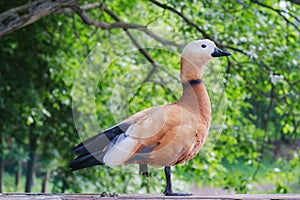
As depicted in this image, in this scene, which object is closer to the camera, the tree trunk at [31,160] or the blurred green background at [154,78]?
the blurred green background at [154,78]

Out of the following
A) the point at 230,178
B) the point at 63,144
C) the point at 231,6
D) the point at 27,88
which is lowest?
the point at 230,178

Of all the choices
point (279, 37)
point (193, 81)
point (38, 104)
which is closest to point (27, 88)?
point (38, 104)

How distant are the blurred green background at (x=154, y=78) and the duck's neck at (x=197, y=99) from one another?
6.11 feet

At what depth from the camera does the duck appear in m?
2.45

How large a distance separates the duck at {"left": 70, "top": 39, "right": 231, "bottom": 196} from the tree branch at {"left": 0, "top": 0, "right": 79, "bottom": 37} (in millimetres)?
2263

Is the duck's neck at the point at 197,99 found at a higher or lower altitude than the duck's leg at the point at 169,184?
higher

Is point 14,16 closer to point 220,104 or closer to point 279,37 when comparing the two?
point 220,104

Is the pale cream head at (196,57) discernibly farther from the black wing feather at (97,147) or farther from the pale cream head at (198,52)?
the black wing feather at (97,147)

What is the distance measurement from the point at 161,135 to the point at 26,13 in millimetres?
2663

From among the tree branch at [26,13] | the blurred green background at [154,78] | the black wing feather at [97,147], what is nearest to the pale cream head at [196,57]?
the black wing feather at [97,147]

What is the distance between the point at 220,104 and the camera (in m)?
3.24

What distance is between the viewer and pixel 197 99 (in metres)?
2.52

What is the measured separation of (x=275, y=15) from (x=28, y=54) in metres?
2.82

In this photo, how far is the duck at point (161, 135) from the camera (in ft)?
8.02
